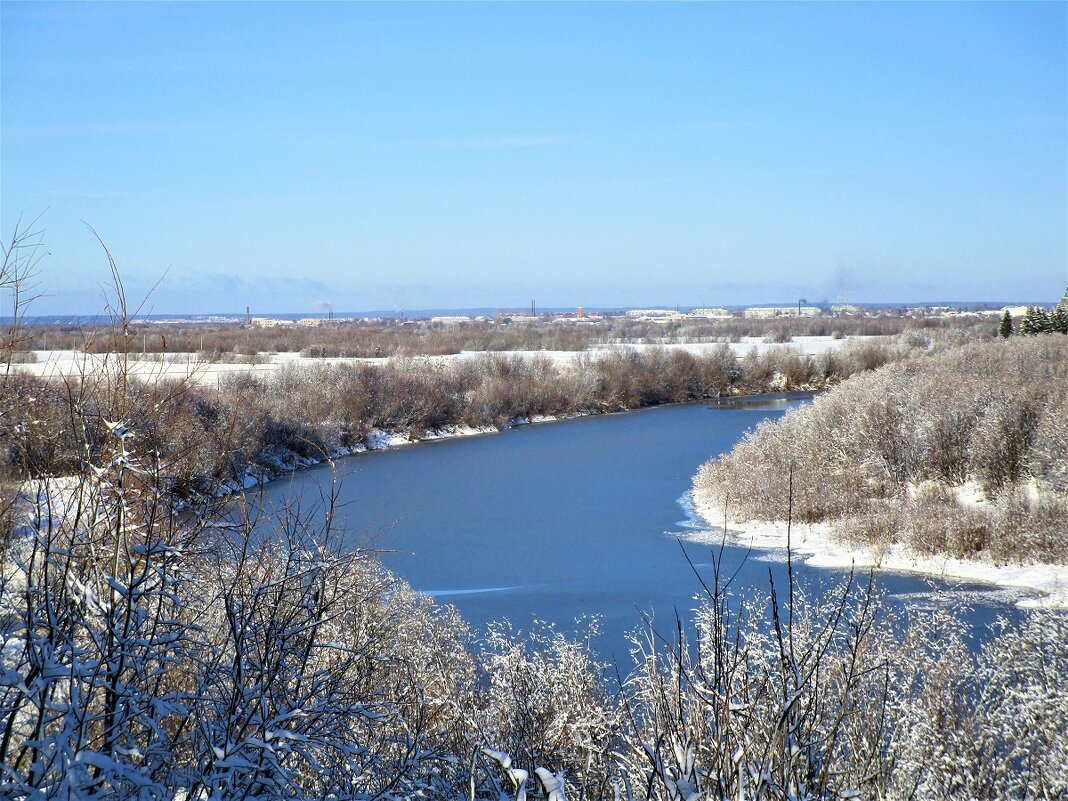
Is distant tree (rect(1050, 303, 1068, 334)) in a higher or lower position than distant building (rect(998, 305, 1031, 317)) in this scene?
lower

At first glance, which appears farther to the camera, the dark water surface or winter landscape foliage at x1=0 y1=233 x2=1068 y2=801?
the dark water surface

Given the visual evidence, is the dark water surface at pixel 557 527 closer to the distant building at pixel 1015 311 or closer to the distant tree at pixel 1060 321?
the distant tree at pixel 1060 321

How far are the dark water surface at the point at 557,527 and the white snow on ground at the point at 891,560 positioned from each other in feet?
1.41

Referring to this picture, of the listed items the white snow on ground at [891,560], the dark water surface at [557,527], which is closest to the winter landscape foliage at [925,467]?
the white snow on ground at [891,560]

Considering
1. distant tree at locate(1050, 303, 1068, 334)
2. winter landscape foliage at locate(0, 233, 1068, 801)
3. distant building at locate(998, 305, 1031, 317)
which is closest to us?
winter landscape foliage at locate(0, 233, 1068, 801)

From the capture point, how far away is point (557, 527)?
17984 mm

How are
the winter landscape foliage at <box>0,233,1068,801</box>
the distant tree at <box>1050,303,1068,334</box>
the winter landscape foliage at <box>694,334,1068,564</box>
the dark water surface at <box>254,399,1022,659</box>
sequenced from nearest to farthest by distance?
the winter landscape foliage at <box>0,233,1068,801</box> → the dark water surface at <box>254,399,1022,659</box> → the winter landscape foliage at <box>694,334,1068,564</box> → the distant tree at <box>1050,303,1068,334</box>

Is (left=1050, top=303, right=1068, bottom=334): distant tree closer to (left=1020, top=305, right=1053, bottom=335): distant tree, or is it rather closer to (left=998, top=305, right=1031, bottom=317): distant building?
(left=1020, top=305, right=1053, bottom=335): distant tree

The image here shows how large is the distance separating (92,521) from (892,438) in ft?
58.5

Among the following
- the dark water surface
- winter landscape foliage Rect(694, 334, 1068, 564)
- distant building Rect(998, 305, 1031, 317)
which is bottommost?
the dark water surface

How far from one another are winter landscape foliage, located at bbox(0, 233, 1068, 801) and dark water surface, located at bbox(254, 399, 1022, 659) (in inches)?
51.9

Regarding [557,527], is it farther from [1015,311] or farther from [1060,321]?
[1015,311]

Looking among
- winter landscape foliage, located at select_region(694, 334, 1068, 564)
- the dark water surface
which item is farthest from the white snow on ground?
the dark water surface

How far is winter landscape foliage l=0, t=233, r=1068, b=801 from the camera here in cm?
276
